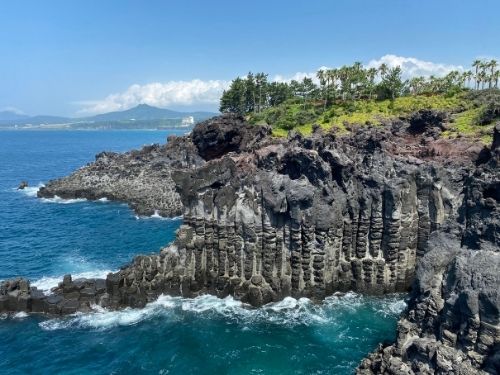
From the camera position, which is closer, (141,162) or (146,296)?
(146,296)

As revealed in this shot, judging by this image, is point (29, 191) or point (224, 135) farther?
point (29, 191)

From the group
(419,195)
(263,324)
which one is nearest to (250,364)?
(263,324)

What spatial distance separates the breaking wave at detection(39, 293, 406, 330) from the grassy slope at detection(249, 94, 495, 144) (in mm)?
33223

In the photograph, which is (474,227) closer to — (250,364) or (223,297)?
(250,364)

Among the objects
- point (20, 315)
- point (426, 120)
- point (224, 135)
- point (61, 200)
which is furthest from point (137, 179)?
point (426, 120)

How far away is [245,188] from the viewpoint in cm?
4475

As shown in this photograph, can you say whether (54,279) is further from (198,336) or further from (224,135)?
(224,135)

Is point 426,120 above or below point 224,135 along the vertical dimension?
above

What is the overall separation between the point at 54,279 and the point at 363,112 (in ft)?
204

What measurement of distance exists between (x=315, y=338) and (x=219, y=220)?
15.6 metres

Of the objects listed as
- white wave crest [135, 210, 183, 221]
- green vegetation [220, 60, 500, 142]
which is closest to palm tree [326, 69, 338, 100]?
green vegetation [220, 60, 500, 142]

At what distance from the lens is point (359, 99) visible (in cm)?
9819

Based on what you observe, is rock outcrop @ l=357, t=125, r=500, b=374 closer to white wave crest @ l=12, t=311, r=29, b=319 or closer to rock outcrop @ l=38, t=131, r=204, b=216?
white wave crest @ l=12, t=311, r=29, b=319

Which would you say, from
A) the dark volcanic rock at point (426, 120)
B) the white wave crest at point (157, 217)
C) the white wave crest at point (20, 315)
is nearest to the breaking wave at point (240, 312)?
the white wave crest at point (20, 315)
